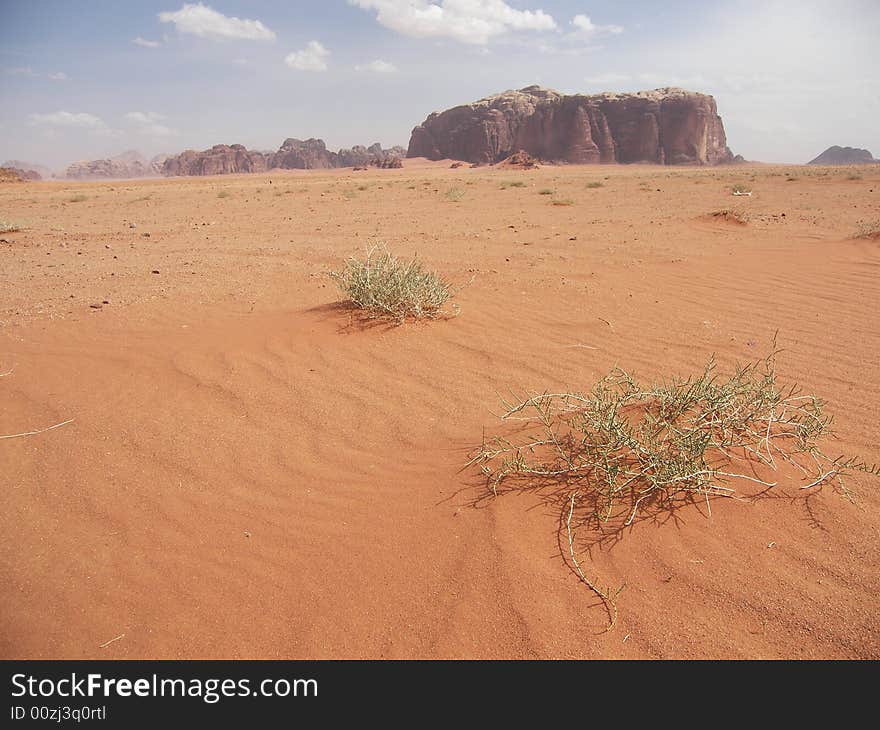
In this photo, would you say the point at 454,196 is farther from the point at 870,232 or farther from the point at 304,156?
the point at 304,156

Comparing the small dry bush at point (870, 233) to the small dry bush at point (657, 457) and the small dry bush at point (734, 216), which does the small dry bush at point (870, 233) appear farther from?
the small dry bush at point (657, 457)

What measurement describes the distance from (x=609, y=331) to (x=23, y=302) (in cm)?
507

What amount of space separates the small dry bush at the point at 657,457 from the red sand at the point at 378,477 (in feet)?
0.26

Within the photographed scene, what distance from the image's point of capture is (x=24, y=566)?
1.85m

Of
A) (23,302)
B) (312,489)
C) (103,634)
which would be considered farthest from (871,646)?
(23,302)

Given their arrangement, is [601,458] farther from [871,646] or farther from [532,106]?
[532,106]

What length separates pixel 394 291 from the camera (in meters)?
3.83

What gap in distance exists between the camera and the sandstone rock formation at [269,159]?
84.1 m

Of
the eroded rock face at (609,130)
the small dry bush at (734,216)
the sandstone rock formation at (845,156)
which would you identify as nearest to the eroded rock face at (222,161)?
the eroded rock face at (609,130)

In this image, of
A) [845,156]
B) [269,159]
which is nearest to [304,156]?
[269,159]

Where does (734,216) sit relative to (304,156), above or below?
below

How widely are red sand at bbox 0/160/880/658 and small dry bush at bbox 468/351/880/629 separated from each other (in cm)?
8

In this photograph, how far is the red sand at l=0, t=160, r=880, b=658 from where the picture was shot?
1538 millimetres

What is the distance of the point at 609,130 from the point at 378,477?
74960 millimetres
